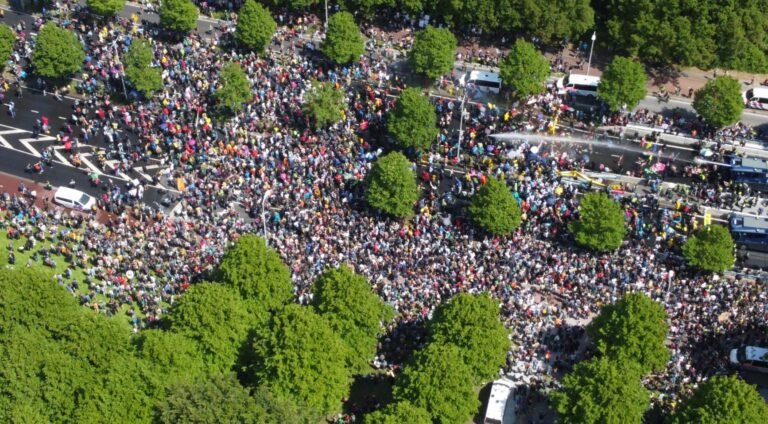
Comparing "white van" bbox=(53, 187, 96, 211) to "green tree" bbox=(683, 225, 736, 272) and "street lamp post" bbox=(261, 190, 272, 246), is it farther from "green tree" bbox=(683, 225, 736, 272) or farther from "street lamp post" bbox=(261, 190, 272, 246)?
"green tree" bbox=(683, 225, 736, 272)

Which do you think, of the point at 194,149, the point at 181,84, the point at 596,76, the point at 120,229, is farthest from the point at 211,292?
the point at 596,76

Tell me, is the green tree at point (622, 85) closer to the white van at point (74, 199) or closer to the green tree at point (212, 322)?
the green tree at point (212, 322)

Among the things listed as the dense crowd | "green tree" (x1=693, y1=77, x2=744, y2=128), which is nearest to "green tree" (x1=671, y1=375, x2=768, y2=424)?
the dense crowd

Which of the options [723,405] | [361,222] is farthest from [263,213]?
[723,405]

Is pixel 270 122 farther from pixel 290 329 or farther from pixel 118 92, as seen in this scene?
pixel 290 329

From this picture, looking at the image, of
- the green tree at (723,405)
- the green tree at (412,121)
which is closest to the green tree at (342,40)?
the green tree at (412,121)
